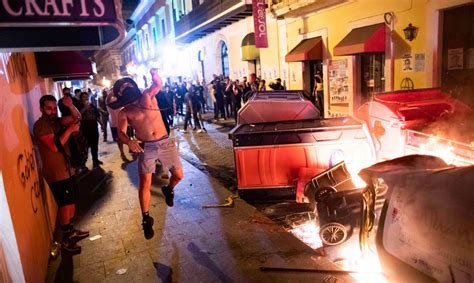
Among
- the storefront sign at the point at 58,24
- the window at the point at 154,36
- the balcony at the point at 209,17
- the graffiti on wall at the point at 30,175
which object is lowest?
the graffiti on wall at the point at 30,175

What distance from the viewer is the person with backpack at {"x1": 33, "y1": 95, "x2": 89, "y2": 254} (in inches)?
171

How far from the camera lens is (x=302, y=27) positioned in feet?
44.9

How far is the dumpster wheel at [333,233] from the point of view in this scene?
393 centimetres

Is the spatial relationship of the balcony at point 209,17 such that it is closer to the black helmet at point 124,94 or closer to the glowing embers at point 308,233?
the black helmet at point 124,94

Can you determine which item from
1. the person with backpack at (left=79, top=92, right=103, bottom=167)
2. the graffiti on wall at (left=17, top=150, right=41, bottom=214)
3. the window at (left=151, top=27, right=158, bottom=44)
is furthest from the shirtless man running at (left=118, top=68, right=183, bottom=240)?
the window at (left=151, top=27, right=158, bottom=44)

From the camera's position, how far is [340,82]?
1198 cm

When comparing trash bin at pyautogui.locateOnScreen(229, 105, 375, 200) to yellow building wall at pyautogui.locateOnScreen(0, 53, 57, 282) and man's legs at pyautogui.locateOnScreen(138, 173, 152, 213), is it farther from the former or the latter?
yellow building wall at pyautogui.locateOnScreen(0, 53, 57, 282)

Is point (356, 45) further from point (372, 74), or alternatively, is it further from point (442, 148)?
point (442, 148)

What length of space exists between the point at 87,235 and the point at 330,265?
3315 millimetres

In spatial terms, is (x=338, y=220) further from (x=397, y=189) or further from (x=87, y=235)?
(x=87, y=235)

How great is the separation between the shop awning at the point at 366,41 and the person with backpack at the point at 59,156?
25.2 feet

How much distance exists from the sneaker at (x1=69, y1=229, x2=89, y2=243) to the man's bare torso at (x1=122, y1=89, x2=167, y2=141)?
150cm

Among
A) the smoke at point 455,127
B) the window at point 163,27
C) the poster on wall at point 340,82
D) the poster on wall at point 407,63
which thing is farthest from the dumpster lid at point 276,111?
the window at point 163,27

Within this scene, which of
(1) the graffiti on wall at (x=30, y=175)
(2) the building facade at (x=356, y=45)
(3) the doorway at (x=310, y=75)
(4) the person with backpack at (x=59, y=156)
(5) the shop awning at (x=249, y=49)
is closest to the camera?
(1) the graffiti on wall at (x=30, y=175)
